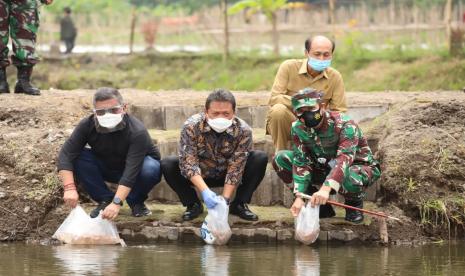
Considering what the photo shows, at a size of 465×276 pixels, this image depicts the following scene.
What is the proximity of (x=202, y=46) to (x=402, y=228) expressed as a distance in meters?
17.2

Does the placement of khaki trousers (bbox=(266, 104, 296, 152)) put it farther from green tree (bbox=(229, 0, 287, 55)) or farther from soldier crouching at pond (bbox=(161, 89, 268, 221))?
green tree (bbox=(229, 0, 287, 55))

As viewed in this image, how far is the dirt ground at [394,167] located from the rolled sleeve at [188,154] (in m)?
1.32

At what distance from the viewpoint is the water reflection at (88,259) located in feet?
25.7

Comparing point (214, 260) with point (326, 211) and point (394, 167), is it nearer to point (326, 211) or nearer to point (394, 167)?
point (326, 211)

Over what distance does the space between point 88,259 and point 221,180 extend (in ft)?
5.16

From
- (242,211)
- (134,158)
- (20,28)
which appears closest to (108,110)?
(134,158)

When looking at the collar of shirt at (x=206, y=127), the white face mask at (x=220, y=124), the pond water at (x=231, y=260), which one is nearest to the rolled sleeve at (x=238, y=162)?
the collar of shirt at (x=206, y=127)

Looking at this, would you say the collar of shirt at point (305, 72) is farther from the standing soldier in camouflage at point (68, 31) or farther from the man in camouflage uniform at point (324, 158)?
the standing soldier in camouflage at point (68, 31)

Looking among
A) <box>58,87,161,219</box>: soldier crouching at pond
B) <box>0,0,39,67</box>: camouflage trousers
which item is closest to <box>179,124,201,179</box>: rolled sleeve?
<box>58,87,161,219</box>: soldier crouching at pond

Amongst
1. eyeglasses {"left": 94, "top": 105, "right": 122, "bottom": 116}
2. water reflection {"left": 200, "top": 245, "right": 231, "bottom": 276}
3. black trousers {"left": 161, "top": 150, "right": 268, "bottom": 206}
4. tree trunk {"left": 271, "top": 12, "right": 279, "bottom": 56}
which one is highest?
tree trunk {"left": 271, "top": 12, "right": 279, "bottom": 56}

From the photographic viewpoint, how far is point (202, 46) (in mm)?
26188

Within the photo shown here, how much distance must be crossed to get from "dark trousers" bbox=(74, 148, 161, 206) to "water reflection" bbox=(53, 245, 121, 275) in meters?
0.59

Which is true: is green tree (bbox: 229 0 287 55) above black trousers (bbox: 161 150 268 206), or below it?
above

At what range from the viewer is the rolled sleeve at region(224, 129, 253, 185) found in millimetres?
9125
